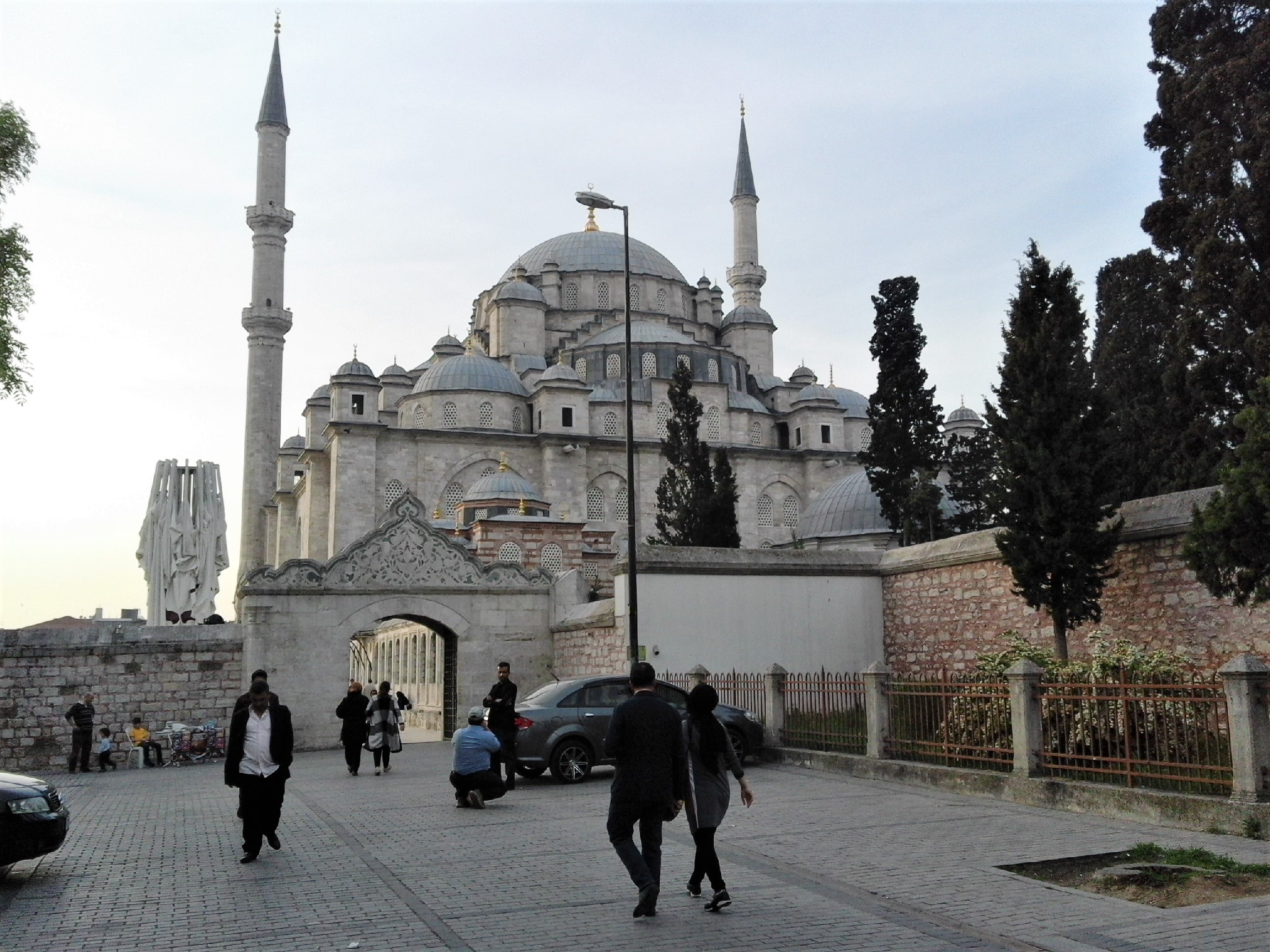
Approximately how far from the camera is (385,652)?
3262 cm

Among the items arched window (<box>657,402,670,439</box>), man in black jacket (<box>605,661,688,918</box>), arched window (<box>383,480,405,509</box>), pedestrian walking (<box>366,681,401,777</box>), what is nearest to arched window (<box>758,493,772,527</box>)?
arched window (<box>657,402,670,439</box>)

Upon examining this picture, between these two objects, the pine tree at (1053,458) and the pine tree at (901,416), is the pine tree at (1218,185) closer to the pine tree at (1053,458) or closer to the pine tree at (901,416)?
the pine tree at (1053,458)

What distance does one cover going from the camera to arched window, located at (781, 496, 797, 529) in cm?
4591

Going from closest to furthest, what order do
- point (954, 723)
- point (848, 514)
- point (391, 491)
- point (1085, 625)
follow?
1. point (954, 723)
2. point (1085, 625)
3. point (848, 514)
4. point (391, 491)

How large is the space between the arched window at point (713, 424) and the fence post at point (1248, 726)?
3756 centimetres

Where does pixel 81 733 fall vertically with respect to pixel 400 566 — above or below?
below

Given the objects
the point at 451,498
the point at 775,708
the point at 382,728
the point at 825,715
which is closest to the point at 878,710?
the point at 825,715

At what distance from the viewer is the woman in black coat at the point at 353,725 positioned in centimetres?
1403

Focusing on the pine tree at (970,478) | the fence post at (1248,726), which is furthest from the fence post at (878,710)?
the pine tree at (970,478)

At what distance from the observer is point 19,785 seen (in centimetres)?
735

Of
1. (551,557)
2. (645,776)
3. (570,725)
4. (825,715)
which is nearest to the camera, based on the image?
(645,776)

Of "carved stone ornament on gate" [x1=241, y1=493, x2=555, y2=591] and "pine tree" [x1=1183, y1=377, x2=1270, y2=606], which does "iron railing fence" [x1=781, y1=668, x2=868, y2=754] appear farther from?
"carved stone ornament on gate" [x1=241, y1=493, x2=555, y2=591]

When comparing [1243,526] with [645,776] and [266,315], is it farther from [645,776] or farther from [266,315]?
[266,315]

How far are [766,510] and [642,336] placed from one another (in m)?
8.93
